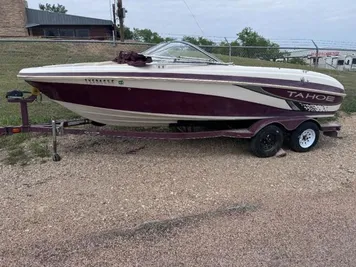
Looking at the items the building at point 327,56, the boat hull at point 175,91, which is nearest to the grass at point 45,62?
the building at point 327,56

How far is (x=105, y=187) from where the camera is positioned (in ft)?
13.5

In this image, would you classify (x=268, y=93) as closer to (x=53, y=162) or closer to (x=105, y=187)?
(x=105, y=187)

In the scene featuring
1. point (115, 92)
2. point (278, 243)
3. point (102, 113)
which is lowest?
point (278, 243)

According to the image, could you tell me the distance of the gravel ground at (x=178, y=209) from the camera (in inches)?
117

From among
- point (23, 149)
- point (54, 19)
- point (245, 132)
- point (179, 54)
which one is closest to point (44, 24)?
point (54, 19)

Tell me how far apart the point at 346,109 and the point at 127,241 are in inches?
275

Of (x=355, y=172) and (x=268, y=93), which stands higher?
(x=268, y=93)

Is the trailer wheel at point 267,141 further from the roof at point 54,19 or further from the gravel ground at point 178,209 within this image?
the roof at point 54,19

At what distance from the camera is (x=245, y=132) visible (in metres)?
5.06

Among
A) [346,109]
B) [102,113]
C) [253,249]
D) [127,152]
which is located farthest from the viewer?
[346,109]

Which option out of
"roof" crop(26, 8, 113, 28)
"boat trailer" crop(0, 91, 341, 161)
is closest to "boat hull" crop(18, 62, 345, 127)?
"boat trailer" crop(0, 91, 341, 161)

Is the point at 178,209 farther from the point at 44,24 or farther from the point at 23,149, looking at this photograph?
the point at 44,24

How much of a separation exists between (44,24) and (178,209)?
3227 centimetres

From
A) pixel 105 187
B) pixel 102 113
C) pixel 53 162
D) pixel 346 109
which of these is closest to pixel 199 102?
pixel 102 113
